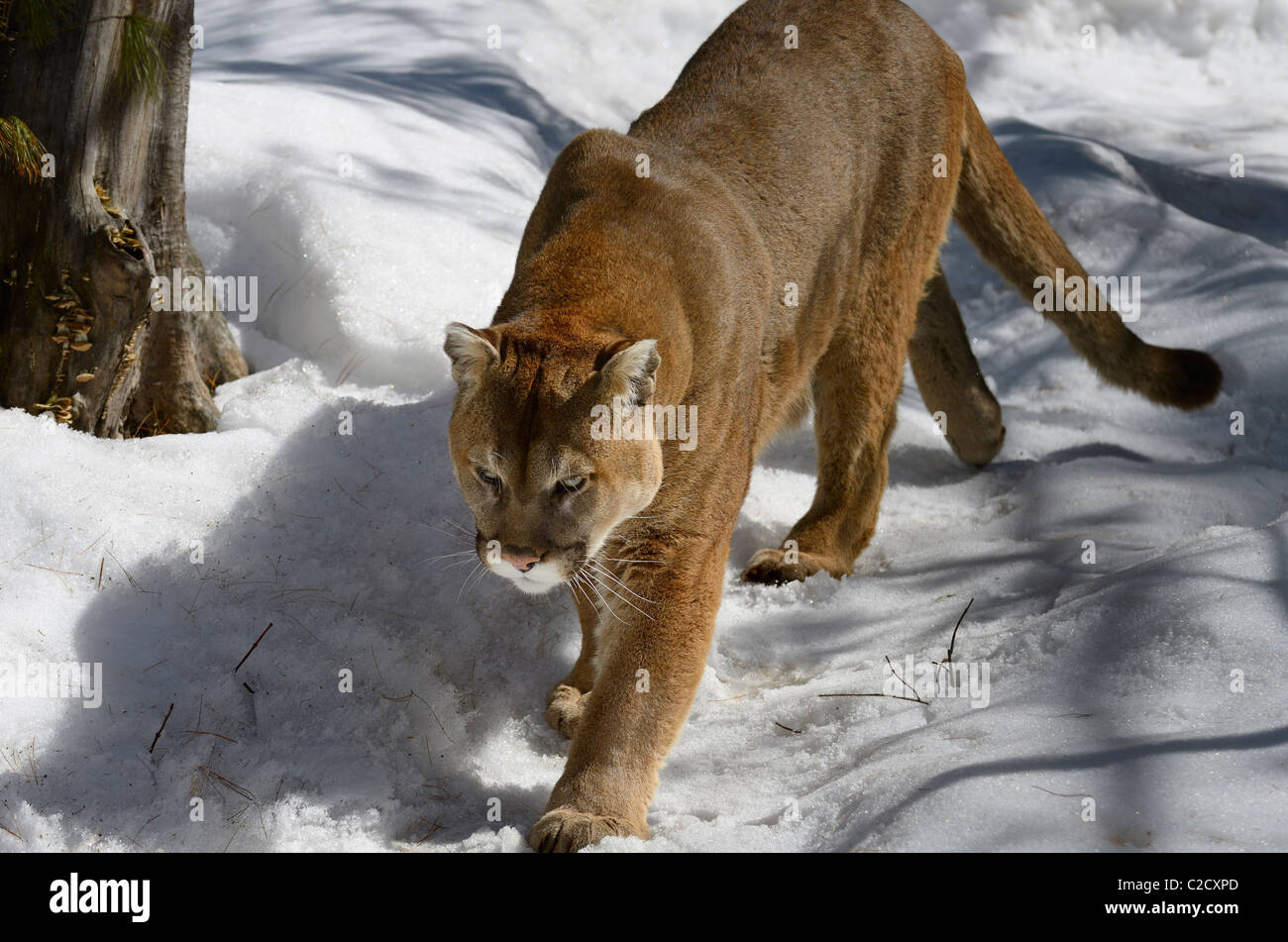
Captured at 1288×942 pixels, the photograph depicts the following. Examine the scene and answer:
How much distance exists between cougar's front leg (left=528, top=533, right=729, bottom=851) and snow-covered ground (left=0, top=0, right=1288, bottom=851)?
17 cm

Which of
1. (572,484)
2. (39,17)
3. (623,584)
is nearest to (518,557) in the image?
(572,484)

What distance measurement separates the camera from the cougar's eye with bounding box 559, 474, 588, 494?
2.88m

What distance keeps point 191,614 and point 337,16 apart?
559 centimetres

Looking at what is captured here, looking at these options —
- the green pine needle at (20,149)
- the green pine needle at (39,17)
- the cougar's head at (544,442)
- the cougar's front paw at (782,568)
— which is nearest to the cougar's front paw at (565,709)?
the cougar's head at (544,442)

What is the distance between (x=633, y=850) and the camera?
278 centimetres

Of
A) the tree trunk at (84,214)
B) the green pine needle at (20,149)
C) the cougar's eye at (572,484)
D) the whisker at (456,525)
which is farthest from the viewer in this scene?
the whisker at (456,525)

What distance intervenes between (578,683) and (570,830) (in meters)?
0.89

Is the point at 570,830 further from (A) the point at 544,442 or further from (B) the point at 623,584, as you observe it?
(A) the point at 544,442

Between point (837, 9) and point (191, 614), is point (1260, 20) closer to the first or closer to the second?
point (837, 9)

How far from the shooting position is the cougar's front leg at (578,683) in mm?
3545

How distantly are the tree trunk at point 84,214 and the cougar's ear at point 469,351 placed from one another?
53.2 inches

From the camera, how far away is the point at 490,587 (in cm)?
390

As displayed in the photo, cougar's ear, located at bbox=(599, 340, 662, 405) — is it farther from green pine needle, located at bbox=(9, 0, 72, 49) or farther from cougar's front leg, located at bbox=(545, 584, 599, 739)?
green pine needle, located at bbox=(9, 0, 72, 49)

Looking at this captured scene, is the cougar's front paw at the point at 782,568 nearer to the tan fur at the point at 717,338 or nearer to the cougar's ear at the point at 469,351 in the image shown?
the tan fur at the point at 717,338
